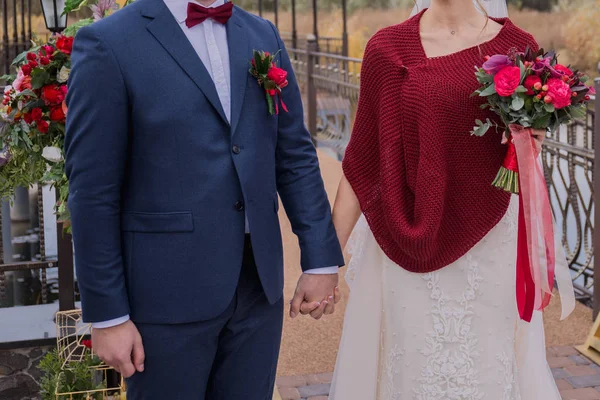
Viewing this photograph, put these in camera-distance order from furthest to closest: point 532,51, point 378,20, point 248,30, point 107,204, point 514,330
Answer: point 378,20 < point 514,330 < point 532,51 < point 248,30 < point 107,204

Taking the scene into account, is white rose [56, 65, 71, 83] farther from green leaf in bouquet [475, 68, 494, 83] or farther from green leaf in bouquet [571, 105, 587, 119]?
green leaf in bouquet [571, 105, 587, 119]

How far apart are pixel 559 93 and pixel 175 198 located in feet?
4.02

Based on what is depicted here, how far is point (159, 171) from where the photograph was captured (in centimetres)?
212

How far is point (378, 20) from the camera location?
1684 centimetres

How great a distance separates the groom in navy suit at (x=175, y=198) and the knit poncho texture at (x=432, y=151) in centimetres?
64

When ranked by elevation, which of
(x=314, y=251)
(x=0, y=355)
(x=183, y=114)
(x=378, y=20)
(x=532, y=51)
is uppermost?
(x=378, y=20)

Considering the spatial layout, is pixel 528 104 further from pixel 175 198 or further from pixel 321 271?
pixel 175 198

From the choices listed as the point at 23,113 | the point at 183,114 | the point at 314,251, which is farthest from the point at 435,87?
the point at 23,113

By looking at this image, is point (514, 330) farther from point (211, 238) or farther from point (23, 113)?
point (23, 113)

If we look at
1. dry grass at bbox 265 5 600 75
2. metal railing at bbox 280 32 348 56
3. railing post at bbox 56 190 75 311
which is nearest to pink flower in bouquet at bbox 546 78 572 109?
railing post at bbox 56 190 75 311

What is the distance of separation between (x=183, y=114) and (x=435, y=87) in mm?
1001

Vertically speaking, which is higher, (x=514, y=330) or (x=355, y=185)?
(x=355, y=185)

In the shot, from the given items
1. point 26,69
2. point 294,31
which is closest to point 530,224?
point 26,69

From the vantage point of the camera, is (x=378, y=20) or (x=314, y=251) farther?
(x=378, y=20)
